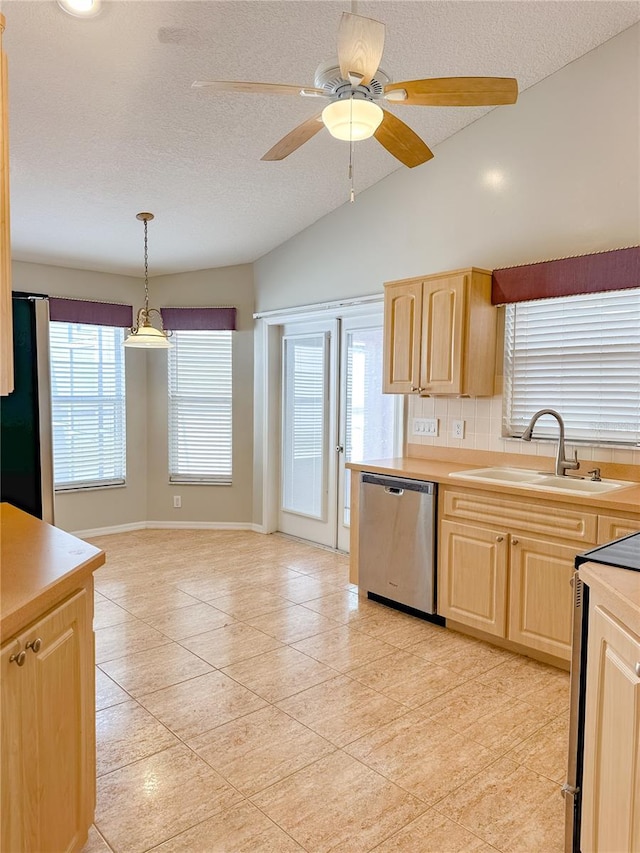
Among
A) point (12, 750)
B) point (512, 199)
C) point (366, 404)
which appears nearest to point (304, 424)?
point (366, 404)

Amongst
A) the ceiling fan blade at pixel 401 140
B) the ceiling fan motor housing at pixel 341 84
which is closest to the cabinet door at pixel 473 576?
the ceiling fan blade at pixel 401 140

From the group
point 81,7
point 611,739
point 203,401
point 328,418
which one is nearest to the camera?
point 611,739

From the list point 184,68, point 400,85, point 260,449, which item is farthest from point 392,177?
point 260,449

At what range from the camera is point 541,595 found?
2943 mm

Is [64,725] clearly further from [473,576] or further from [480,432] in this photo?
[480,432]

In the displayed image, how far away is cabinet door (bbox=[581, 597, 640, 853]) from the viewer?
1311mm

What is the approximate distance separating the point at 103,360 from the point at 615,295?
14.4 feet

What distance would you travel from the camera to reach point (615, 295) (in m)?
3.18

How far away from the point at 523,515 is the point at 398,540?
87cm

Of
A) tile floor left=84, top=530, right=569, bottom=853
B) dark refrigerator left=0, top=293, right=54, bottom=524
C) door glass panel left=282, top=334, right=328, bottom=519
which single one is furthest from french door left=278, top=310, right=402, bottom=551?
dark refrigerator left=0, top=293, right=54, bottom=524

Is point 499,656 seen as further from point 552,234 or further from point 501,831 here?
point 552,234

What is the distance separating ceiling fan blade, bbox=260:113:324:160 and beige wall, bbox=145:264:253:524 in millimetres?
3101

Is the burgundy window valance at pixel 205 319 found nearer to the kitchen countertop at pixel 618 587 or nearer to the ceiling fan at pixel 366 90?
the ceiling fan at pixel 366 90

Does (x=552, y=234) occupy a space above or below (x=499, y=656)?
above
